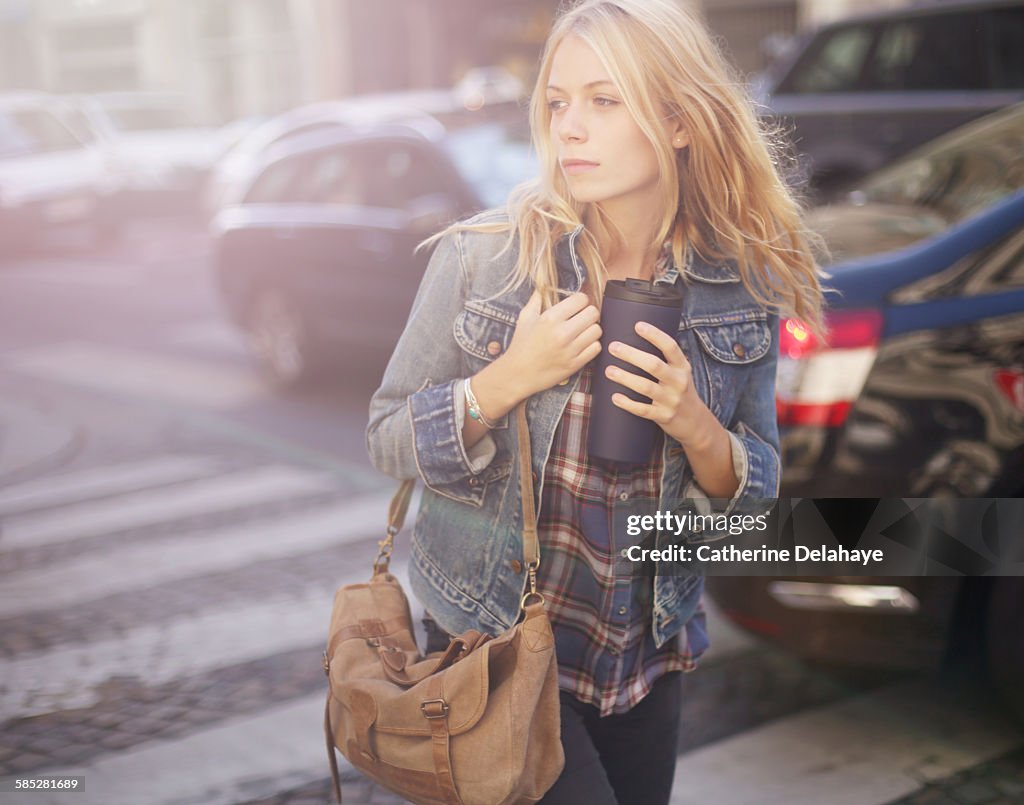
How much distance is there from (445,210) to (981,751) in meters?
4.27

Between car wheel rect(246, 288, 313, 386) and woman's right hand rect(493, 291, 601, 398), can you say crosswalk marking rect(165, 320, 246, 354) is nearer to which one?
car wheel rect(246, 288, 313, 386)

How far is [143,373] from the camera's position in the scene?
384 inches

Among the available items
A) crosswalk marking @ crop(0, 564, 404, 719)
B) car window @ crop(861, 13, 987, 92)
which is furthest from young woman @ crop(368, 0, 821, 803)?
car window @ crop(861, 13, 987, 92)

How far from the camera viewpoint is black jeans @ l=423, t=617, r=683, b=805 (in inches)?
80.4

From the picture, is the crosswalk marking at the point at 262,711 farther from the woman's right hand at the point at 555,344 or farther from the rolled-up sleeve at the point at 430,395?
the woman's right hand at the point at 555,344

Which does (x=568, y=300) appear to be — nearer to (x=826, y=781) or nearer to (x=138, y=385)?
(x=826, y=781)

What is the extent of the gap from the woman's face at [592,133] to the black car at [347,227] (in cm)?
466

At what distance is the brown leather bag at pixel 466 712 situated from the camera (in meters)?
1.86

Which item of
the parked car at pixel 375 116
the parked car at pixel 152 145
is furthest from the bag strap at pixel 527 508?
the parked car at pixel 152 145

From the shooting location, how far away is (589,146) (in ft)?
6.68

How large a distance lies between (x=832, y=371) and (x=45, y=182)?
1373cm

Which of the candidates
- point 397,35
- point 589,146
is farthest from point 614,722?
point 397,35

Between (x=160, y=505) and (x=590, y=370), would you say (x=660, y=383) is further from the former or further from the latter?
(x=160, y=505)

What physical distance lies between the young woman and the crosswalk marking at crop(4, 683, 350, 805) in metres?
1.57
